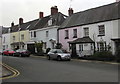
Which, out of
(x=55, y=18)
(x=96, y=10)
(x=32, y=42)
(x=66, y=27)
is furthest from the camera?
(x=32, y=42)

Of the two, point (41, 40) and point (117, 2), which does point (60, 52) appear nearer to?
point (117, 2)

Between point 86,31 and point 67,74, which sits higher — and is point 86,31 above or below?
above

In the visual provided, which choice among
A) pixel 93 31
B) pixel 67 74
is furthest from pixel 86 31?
pixel 67 74

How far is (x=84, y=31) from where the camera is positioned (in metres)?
30.5

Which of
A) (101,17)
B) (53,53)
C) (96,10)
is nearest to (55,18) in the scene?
(96,10)

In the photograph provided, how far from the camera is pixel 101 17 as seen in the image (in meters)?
28.2

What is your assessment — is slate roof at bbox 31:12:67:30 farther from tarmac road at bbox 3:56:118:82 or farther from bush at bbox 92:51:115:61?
tarmac road at bbox 3:56:118:82

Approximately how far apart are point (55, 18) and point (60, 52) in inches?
655

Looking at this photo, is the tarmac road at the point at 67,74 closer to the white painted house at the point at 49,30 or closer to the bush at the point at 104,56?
the bush at the point at 104,56

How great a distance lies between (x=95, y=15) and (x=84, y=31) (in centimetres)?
313

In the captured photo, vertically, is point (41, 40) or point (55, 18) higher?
point (55, 18)

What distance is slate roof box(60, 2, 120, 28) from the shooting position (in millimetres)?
→ 27000

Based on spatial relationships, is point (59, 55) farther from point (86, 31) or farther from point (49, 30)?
point (49, 30)

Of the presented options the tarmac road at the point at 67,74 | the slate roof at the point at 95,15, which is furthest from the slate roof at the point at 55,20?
the tarmac road at the point at 67,74
